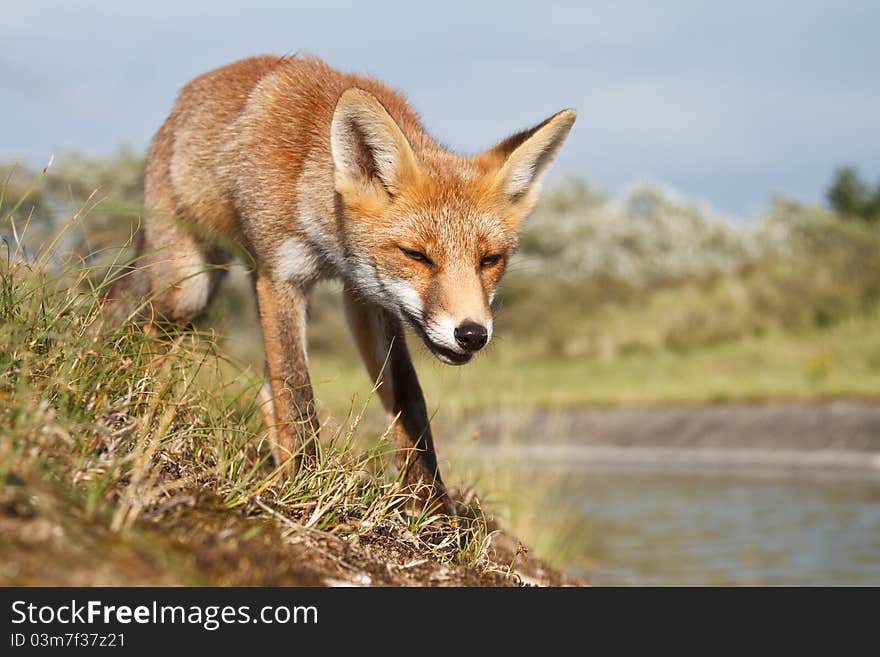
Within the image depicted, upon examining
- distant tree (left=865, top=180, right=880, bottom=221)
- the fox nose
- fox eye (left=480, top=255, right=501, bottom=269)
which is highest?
fox eye (left=480, top=255, right=501, bottom=269)

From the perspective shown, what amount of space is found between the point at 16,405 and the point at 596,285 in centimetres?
2718

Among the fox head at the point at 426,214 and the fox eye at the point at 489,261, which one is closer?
the fox head at the point at 426,214

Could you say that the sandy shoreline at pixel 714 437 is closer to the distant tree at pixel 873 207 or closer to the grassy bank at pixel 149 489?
the grassy bank at pixel 149 489

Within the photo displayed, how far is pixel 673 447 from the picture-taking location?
597 inches

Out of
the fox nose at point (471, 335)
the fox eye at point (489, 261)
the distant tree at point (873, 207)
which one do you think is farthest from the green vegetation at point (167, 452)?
the distant tree at point (873, 207)

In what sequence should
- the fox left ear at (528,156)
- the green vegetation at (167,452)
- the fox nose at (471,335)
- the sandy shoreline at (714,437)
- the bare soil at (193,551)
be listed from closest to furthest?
1. the bare soil at (193,551)
2. the green vegetation at (167,452)
3. the fox nose at (471,335)
4. the fox left ear at (528,156)
5. the sandy shoreline at (714,437)

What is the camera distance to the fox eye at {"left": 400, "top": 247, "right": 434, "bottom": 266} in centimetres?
401

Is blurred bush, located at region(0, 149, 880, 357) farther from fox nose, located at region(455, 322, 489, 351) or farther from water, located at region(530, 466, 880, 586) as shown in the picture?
water, located at region(530, 466, 880, 586)

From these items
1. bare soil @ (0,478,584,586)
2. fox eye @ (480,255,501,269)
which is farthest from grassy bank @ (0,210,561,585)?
fox eye @ (480,255,501,269)

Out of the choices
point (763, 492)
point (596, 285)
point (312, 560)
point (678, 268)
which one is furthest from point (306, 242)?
point (678, 268)

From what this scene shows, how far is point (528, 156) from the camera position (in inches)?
173

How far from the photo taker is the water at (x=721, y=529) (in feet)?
27.0

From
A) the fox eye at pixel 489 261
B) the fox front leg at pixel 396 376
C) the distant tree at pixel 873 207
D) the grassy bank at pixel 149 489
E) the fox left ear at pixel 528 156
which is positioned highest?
the fox left ear at pixel 528 156
